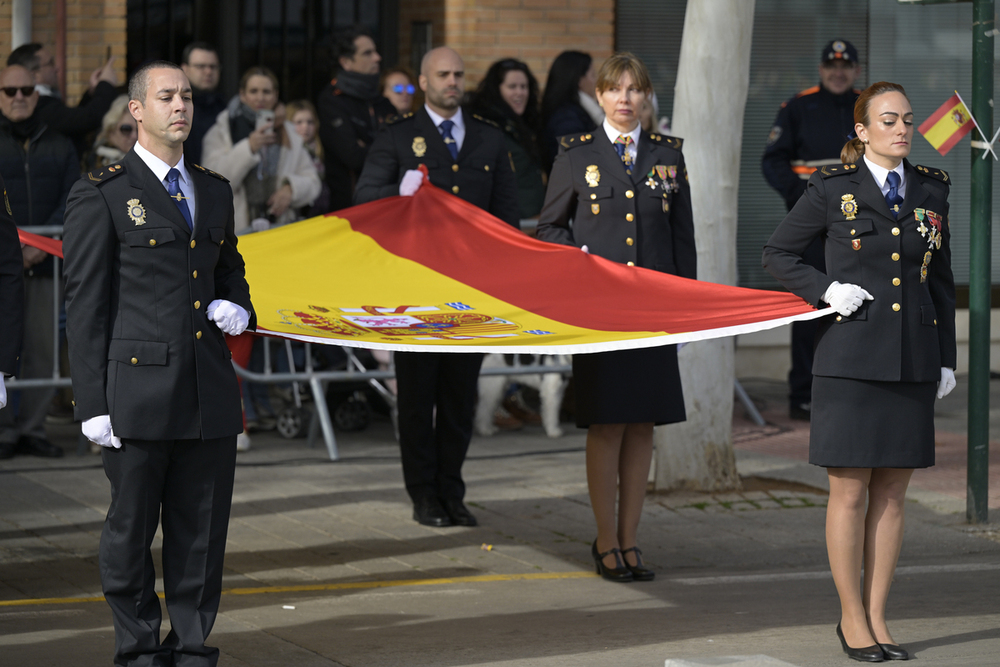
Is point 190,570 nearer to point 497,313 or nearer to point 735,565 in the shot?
point 497,313

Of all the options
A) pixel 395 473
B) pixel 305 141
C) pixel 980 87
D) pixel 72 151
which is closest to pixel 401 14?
pixel 305 141

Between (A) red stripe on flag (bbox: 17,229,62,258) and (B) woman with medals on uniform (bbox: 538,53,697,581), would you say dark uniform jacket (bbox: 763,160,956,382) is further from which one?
(A) red stripe on flag (bbox: 17,229,62,258)

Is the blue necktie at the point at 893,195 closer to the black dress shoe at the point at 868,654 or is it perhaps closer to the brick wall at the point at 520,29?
the black dress shoe at the point at 868,654

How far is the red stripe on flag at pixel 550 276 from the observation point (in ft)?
19.4

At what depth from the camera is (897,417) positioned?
5.41 meters

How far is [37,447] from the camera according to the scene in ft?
31.0

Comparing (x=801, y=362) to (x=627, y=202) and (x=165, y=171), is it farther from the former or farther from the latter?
(x=165, y=171)

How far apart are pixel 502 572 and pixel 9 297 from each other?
280cm

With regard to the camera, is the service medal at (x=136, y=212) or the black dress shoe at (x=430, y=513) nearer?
the service medal at (x=136, y=212)

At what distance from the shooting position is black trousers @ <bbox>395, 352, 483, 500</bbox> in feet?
25.6

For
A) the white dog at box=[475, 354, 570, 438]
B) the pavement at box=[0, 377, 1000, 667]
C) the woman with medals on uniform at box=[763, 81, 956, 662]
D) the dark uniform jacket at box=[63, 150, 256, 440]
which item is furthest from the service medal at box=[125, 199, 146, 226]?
the white dog at box=[475, 354, 570, 438]

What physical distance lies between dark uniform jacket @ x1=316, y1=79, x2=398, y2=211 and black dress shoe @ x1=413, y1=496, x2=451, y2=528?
3118 mm

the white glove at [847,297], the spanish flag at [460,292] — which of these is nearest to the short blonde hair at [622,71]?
the spanish flag at [460,292]

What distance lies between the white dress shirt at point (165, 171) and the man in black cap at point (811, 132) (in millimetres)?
6930
